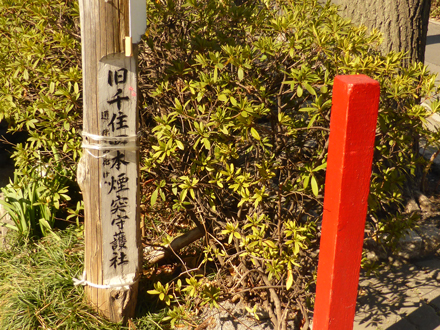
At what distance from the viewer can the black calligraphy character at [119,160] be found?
108 inches

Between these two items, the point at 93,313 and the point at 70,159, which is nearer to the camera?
the point at 93,313

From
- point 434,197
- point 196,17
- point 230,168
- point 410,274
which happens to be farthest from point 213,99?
point 434,197

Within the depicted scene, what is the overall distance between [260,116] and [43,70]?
5.04 ft

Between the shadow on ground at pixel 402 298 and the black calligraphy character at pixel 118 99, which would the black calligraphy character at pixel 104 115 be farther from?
the shadow on ground at pixel 402 298

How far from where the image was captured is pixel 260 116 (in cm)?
258

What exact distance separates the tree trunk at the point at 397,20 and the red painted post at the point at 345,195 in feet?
7.96

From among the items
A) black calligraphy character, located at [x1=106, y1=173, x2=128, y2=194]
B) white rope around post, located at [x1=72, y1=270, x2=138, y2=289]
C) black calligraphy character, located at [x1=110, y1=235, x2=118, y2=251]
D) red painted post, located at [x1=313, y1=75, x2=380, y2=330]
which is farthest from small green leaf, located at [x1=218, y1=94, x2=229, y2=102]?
white rope around post, located at [x1=72, y1=270, x2=138, y2=289]

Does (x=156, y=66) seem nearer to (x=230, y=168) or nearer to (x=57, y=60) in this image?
(x=57, y=60)

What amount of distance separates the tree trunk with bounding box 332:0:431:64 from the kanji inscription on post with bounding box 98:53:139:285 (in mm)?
2664

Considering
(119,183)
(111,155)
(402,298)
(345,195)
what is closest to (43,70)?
(111,155)

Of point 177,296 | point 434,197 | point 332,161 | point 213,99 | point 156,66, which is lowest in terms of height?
point 177,296

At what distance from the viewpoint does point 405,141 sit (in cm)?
268

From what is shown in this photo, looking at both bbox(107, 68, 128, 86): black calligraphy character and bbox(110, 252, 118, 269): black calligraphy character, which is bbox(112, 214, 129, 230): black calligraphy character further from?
bbox(107, 68, 128, 86): black calligraphy character

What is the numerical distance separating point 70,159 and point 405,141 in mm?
2545
